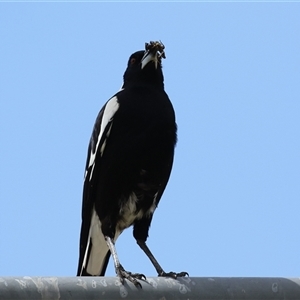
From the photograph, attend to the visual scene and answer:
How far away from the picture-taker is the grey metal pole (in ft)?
5.51

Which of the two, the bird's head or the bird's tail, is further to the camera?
the bird's head

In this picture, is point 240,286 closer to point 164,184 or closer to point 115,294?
point 115,294

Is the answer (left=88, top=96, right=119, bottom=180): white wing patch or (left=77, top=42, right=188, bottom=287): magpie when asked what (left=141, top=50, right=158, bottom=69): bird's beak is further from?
(left=88, top=96, right=119, bottom=180): white wing patch

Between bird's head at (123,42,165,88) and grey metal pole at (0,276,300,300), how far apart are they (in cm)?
212

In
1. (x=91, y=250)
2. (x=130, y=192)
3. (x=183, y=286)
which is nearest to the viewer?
(x=183, y=286)

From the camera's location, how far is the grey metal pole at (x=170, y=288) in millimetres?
1679

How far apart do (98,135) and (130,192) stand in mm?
373

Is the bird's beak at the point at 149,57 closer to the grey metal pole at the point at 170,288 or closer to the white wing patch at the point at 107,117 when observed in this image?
the white wing patch at the point at 107,117

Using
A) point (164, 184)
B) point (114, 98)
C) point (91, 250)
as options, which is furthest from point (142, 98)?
point (91, 250)

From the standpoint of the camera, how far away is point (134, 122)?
358 cm

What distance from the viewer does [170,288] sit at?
1.85 m

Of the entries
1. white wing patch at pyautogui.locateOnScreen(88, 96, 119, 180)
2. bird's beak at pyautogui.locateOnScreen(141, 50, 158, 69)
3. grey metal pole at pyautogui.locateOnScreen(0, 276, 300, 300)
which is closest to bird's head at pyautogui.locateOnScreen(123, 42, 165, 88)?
bird's beak at pyautogui.locateOnScreen(141, 50, 158, 69)

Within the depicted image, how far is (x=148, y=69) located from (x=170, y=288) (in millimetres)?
2234

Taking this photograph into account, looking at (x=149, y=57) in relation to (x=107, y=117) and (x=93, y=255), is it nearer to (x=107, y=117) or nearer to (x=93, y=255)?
(x=107, y=117)
